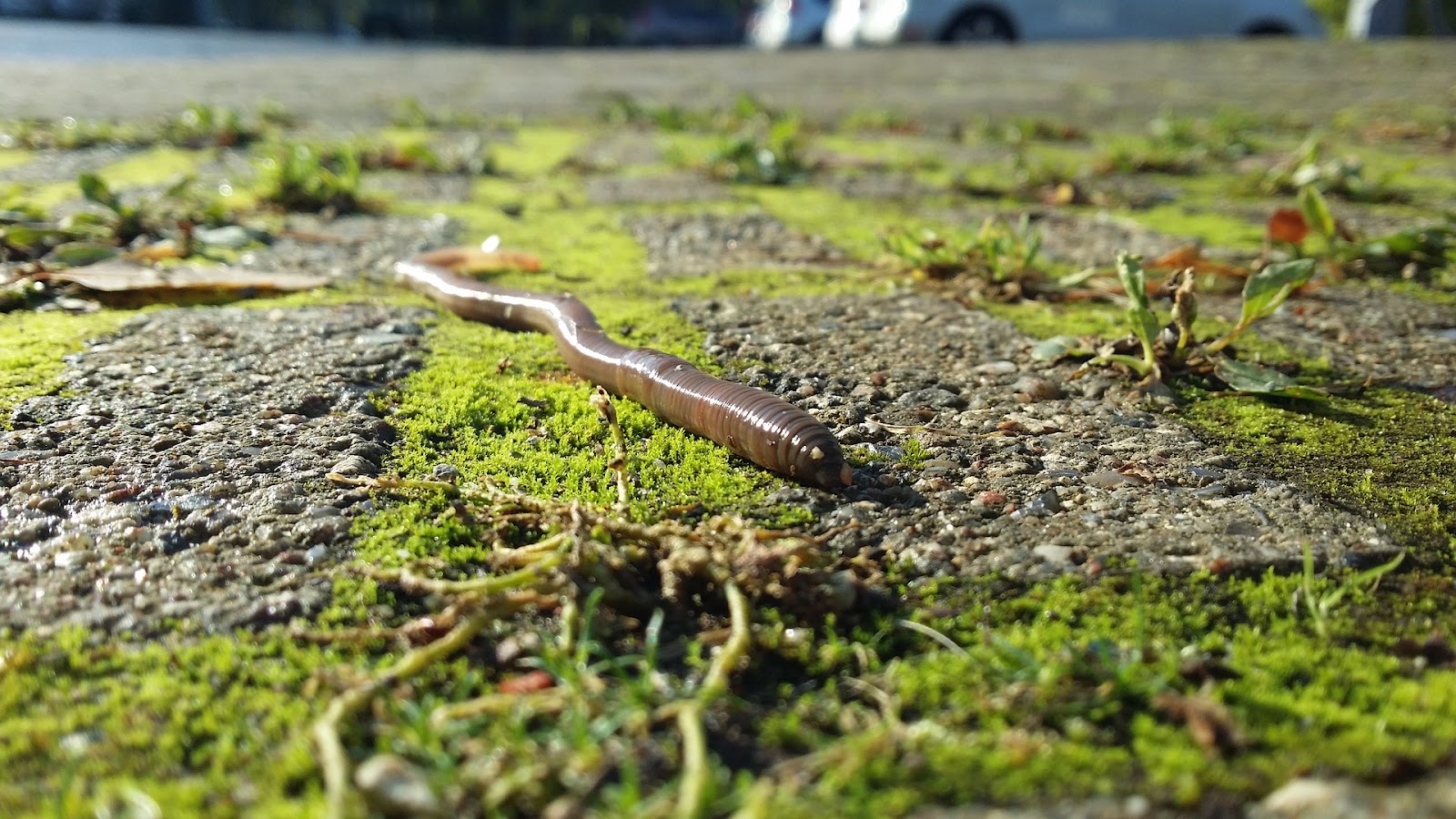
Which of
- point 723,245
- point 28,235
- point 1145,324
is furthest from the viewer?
point 723,245

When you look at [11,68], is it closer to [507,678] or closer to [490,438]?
[490,438]

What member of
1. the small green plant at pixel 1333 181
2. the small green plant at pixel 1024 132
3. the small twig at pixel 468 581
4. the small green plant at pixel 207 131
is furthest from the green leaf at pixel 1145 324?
the small green plant at pixel 207 131

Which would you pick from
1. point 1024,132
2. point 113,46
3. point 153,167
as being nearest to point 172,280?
point 153,167

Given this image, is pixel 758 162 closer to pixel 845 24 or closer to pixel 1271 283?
pixel 1271 283

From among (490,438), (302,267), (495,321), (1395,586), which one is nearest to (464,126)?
(302,267)

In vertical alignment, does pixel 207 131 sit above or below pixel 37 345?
above

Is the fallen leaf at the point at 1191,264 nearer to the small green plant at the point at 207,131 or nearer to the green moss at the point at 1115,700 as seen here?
the green moss at the point at 1115,700
